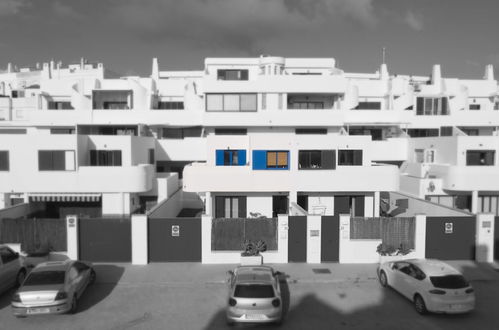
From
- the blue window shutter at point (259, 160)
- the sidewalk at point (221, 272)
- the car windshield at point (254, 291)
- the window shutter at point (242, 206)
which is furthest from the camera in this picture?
the window shutter at point (242, 206)

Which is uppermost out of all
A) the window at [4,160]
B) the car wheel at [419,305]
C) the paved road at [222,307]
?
the window at [4,160]

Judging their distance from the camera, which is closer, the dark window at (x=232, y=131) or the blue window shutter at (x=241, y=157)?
the blue window shutter at (x=241, y=157)

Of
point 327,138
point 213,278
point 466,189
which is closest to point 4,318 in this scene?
point 213,278

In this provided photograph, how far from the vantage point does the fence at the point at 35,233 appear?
18469 mm

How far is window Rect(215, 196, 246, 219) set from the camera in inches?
1010

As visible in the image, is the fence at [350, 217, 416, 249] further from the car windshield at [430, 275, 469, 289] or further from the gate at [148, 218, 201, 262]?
the gate at [148, 218, 201, 262]

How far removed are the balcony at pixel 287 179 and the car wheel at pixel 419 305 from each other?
1148cm

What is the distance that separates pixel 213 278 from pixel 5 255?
8440mm

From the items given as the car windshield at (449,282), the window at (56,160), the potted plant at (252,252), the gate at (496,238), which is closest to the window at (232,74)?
the window at (56,160)

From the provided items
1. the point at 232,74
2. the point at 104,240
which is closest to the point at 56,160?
the point at 104,240

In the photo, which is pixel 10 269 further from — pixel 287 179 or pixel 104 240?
pixel 287 179

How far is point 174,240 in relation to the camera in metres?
18.7

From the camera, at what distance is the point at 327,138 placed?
25000 mm

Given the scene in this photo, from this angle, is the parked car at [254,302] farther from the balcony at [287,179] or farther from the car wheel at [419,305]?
the balcony at [287,179]
